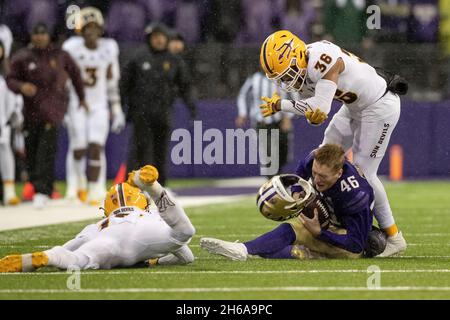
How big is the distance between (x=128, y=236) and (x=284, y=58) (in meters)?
1.82

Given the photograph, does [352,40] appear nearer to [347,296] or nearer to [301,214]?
[301,214]

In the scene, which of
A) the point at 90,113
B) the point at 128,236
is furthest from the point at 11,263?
the point at 90,113

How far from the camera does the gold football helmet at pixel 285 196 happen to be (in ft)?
23.2

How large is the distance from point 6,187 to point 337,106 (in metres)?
4.67

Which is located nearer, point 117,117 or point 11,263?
point 11,263

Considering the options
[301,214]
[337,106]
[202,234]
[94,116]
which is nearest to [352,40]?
[337,106]

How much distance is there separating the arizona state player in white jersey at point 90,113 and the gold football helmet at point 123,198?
6.20 m

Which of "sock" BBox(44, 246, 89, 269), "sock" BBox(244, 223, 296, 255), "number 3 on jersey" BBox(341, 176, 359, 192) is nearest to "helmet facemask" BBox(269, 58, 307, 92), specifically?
"number 3 on jersey" BBox(341, 176, 359, 192)

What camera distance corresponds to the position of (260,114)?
619 inches

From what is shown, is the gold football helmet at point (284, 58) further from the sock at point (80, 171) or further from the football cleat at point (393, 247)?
the sock at point (80, 171)

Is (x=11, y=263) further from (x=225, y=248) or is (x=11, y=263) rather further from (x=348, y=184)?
(x=348, y=184)

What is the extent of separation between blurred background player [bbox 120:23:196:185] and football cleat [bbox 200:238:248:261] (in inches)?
246

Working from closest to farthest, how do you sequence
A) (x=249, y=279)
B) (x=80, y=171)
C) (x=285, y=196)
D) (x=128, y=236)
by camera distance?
(x=249, y=279) < (x=128, y=236) < (x=285, y=196) < (x=80, y=171)

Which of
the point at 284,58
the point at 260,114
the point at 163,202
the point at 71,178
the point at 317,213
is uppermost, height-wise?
the point at 284,58
